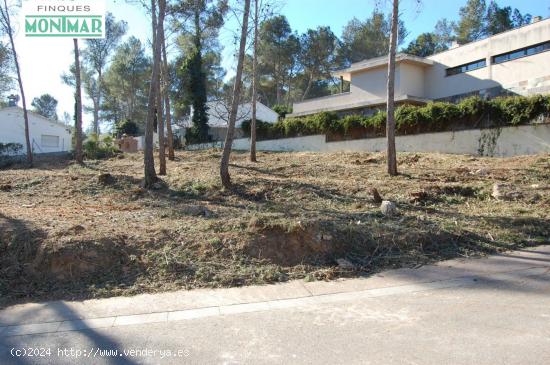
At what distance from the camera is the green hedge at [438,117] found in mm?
15133

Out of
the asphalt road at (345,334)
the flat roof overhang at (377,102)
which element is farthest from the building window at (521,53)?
the asphalt road at (345,334)

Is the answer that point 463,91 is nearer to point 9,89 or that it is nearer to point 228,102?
point 228,102

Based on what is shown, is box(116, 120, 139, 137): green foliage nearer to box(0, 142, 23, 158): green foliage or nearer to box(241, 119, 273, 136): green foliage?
box(0, 142, 23, 158): green foliage

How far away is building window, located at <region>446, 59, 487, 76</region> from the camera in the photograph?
2450 cm

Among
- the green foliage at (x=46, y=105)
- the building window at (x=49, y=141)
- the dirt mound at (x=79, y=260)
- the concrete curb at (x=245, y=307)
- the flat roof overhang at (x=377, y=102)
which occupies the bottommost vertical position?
the concrete curb at (x=245, y=307)

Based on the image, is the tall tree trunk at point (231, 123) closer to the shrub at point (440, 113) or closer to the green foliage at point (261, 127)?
the shrub at point (440, 113)

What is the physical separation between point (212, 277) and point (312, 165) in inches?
367

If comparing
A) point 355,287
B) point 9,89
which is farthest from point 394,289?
point 9,89

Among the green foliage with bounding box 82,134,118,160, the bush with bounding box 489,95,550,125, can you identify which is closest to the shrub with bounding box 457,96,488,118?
the bush with bounding box 489,95,550,125

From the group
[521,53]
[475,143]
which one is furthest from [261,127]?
[521,53]

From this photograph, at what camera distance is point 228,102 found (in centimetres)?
2970

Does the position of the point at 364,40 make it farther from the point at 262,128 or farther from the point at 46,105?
the point at 46,105

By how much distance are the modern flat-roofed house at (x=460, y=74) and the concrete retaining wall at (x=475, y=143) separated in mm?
6581

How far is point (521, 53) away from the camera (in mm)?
22609
